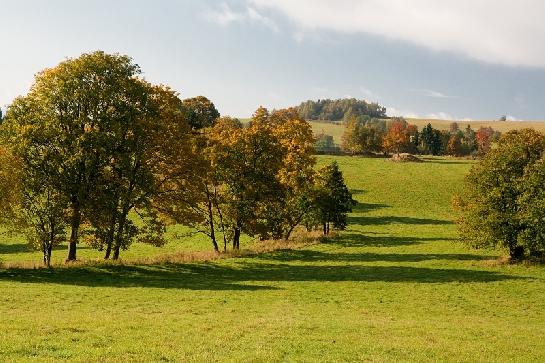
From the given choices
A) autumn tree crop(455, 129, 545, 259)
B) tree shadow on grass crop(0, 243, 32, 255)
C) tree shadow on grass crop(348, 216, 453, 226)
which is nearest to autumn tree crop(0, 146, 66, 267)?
tree shadow on grass crop(0, 243, 32, 255)

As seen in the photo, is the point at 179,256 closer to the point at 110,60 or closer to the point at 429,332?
the point at 110,60

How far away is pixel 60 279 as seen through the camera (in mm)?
34031

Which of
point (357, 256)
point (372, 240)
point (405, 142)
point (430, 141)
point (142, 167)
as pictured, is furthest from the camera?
point (430, 141)

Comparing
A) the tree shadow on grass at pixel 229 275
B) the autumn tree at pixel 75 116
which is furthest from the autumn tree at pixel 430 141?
the autumn tree at pixel 75 116

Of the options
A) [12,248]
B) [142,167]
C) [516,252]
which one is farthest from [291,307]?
[12,248]

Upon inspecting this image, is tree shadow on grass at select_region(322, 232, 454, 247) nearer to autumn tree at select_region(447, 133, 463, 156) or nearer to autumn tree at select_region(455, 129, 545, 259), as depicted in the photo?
autumn tree at select_region(455, 129, 545, 259)

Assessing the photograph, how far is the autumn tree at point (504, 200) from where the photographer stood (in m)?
46.1

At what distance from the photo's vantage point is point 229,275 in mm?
39188

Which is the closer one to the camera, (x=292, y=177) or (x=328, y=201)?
(x=292, y=177)

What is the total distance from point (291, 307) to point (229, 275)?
1149 centimetres

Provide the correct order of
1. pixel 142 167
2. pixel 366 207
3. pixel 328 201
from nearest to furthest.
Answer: pixel 142 167 → pixel 328 201 → pixel 366 207

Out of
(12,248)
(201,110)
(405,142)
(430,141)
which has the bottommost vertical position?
(12,248)

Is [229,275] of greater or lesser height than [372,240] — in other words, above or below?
below

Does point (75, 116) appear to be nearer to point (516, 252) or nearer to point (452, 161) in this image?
point (516, 252)
